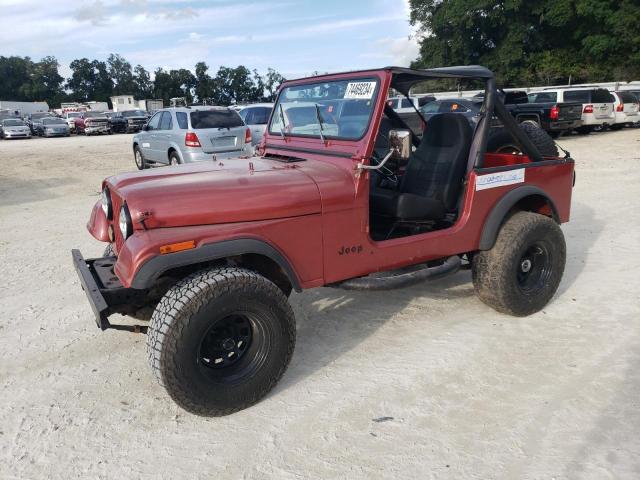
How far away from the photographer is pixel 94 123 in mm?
29344

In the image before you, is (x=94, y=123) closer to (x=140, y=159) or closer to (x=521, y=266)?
(x=140, y=159)

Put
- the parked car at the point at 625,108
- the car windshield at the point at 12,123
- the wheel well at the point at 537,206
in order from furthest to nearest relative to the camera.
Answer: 1. the car windshield at the point at 12,123
2. the parked car at the point at 625,108
3. the wheel well at the point at 537,206

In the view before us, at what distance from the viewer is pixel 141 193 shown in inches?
112

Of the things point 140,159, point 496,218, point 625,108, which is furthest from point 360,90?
point 625,108

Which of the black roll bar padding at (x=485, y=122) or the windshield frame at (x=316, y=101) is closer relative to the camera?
the windshield frame at (x=316, y=101)

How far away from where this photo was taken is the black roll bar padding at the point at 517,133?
399cm

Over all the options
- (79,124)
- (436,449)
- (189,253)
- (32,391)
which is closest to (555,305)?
(436,449)

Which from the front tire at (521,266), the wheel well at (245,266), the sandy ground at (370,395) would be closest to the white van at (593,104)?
the sandy ground at (370,395)

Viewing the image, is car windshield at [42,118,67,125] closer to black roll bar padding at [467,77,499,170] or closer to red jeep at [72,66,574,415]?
red jeep at [72,66,574,415]

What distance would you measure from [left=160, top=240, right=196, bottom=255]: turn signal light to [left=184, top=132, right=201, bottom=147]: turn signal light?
8.22 meters

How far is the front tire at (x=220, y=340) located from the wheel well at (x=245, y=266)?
0.18 metres

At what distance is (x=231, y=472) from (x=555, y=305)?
311cm

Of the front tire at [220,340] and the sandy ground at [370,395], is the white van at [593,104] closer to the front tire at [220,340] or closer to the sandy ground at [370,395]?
the sandy ground at [370,395]

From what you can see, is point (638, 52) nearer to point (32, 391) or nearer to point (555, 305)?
point (555, 305)
